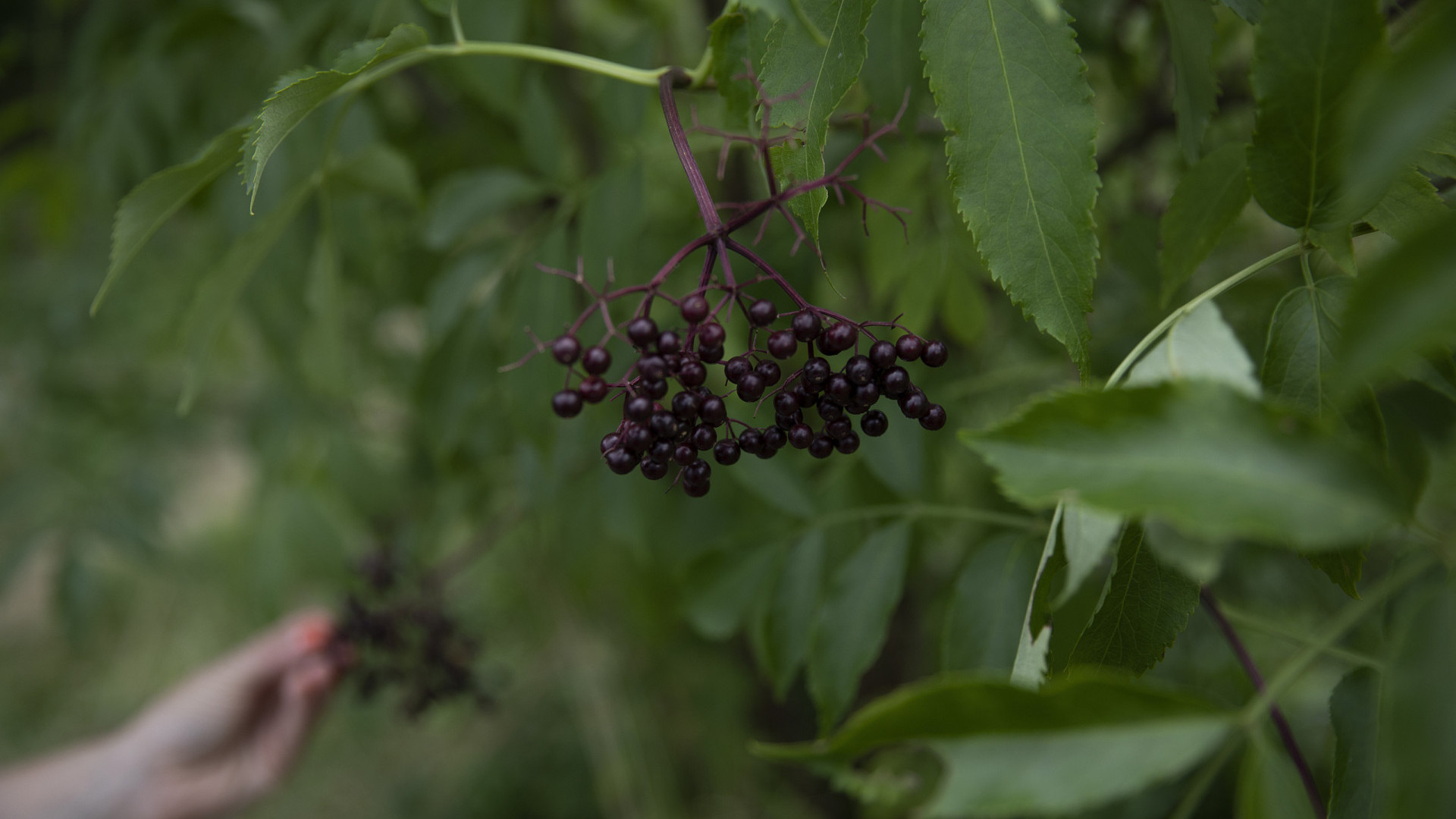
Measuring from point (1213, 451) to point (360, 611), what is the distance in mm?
1364

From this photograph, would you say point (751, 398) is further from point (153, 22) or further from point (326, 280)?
point (153, 22)

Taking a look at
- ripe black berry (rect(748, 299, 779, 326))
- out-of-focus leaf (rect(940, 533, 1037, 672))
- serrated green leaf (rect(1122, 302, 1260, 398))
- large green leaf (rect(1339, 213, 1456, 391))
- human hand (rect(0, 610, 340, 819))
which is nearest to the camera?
large green leaf (rect(1339, 213, 1456, 391))

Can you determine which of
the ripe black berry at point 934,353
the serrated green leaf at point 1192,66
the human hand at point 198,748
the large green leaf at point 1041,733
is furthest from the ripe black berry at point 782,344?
the human hand at point 198,748

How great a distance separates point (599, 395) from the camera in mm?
544

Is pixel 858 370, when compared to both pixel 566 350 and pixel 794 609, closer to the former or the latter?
pixel 566 350

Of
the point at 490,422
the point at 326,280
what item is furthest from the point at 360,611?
the point at 326,280

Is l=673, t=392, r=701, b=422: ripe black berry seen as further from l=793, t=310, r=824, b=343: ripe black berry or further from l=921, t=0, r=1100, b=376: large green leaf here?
l=921, t=0, r=1100, b=376: large green leaf

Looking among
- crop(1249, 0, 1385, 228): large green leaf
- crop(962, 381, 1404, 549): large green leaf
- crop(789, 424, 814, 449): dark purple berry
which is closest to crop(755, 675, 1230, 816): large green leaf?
crop(962, 381, 1404, 549): large green leaf

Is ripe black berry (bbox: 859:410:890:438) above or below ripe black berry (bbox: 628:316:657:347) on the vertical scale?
below

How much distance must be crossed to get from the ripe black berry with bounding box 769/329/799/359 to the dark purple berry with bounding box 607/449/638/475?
0.11m

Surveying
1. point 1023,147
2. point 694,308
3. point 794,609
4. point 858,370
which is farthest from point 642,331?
point 794,609

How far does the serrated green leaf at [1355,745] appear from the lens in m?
0.48

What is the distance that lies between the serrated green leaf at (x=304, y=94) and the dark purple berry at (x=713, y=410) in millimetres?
270

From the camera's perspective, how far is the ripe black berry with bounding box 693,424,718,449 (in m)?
0.53
